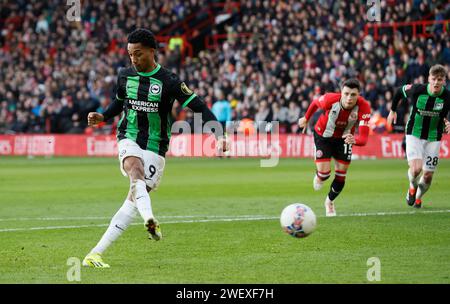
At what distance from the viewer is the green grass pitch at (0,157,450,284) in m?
8.88

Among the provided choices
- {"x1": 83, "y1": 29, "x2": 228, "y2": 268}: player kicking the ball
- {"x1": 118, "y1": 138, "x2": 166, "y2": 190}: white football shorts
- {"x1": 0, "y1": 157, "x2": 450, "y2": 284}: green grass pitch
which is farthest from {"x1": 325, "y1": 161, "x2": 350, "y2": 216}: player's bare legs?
{"x1": 118, "y1": 138, "x2": 166, "y2": 190}: white football shorts

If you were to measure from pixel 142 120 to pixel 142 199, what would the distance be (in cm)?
99

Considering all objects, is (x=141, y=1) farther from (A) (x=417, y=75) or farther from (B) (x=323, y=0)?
(A) (x=417, y=75)

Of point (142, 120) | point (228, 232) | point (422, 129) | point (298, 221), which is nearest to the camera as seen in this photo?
point (142, 120)

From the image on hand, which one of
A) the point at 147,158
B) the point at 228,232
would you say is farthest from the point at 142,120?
the point at 228,232

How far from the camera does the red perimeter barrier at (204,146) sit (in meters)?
31.3

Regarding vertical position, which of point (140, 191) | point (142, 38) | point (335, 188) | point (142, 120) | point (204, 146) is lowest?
point (204, 146)

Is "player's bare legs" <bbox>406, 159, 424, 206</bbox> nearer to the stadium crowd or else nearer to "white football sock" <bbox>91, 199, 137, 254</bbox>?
"white football sock" <bbox>91, 199, 137, 254</bbox>

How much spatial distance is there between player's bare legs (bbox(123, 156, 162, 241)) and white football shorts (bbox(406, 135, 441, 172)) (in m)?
7.30

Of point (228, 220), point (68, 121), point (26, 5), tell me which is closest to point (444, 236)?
point (228, 220)

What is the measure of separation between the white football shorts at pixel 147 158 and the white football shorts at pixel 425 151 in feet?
23.5

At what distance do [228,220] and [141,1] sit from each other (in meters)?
30.6

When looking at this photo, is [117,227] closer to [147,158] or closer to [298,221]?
[147,158]

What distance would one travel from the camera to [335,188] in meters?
14.6
